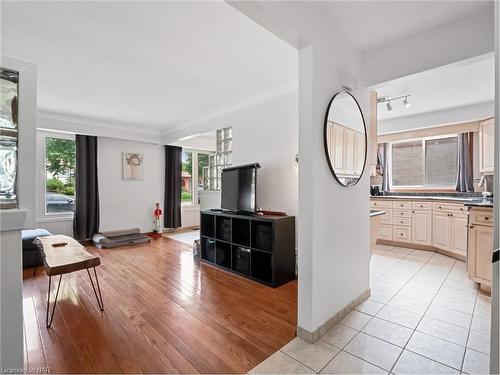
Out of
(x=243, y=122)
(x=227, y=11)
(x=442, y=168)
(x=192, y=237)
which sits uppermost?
(x=227, y=11)

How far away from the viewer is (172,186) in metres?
6.23

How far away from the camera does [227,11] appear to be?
6.08ft

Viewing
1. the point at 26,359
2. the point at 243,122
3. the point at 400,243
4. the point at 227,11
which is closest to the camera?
the point at 26,359

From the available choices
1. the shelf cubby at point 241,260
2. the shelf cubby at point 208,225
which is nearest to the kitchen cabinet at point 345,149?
the shelf cubby at point 241,260

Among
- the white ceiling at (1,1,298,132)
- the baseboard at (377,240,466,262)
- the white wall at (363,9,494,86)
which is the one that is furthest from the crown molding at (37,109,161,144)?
the baseboard at (377,240,466,262)

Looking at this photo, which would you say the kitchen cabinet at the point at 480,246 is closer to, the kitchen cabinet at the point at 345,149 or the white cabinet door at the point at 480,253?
the white cabinet door at the point at 480,253

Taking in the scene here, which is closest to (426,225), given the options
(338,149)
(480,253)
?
(480,253)

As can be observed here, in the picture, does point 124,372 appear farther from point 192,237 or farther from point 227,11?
point 192,237

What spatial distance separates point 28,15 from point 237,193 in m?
2.62

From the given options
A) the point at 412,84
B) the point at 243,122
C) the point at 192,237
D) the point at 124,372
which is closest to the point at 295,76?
the point at 243,122

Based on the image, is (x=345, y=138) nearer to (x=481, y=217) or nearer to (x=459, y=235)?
(x=481, y=217)

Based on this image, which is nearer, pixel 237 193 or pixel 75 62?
pixel 75 62

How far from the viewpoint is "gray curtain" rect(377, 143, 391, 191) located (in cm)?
540

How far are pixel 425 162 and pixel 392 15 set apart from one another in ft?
13.3
